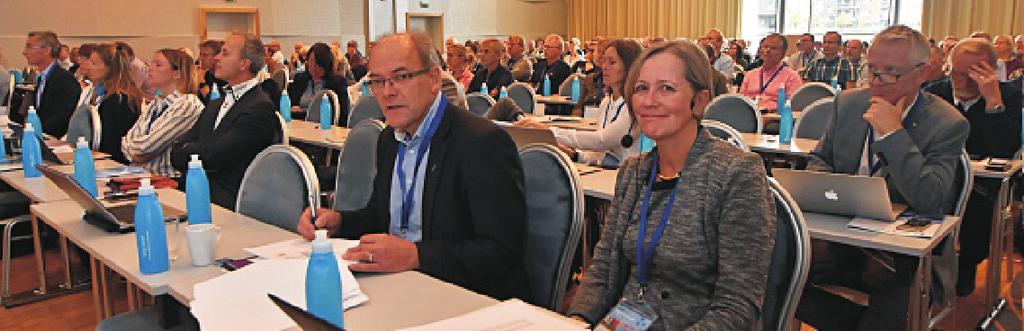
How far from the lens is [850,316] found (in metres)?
2.42

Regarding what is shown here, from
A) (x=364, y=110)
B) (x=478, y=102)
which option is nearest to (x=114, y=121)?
(x=364, y=110)

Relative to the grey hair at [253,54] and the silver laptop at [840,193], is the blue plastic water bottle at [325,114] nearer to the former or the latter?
the grey hair at [253,54]

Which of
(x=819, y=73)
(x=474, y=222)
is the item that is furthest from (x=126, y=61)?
(x=819, y=73)

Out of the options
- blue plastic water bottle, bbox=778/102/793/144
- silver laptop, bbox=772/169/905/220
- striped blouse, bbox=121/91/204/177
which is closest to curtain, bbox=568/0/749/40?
blue plastic water bottle, bbox=778/102/793/144

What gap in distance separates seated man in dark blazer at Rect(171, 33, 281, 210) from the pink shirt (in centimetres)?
466

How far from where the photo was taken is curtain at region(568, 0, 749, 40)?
1783cm

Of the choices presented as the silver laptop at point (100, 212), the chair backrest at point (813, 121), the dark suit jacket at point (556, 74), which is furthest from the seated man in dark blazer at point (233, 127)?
the dark suit jacket at point (556, 74)

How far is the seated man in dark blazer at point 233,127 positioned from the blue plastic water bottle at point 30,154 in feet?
1.79

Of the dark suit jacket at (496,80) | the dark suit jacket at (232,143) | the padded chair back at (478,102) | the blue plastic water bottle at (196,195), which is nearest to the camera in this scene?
the blue plastic water bottle at (196,195)

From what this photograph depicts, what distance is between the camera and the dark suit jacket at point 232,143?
3.45 metres

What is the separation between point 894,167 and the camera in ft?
8.45

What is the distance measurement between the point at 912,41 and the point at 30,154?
3.51 metres

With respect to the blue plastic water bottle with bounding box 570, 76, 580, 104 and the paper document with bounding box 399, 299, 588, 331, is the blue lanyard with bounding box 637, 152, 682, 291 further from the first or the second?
the blue plastic water bottle with bounding box 570, 76, 580, 104

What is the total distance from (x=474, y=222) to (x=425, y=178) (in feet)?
0.67
